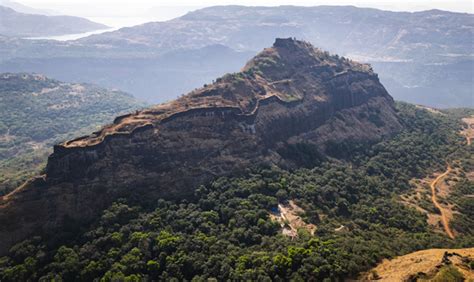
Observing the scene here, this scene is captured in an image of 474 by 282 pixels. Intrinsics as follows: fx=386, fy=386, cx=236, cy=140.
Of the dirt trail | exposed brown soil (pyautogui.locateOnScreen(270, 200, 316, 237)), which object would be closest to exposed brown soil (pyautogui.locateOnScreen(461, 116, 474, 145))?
the dirt trail

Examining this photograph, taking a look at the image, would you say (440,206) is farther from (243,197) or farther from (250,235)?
(250,235)

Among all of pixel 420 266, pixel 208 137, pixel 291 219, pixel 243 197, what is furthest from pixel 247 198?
pixel 420 266

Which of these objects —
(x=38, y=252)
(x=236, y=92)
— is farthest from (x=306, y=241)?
(x=236, y=92)

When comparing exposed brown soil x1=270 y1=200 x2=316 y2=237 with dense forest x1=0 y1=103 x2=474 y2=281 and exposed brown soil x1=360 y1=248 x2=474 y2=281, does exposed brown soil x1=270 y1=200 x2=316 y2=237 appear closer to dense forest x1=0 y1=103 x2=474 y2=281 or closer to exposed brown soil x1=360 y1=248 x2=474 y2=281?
dense forest x1=0 y1=103 x2=474 y2=281

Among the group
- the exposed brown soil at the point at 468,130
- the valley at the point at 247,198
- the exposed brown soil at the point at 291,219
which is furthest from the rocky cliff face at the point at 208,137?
the exposed brown soil at the point at 468,130

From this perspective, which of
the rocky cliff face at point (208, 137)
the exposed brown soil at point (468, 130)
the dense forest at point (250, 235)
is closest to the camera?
the dense forest at point (250, 235)

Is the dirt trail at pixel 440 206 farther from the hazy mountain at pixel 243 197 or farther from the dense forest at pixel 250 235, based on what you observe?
the dense forest at pixel 250 235

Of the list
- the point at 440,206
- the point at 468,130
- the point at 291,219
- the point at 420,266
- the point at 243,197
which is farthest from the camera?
the point at 468,130
